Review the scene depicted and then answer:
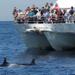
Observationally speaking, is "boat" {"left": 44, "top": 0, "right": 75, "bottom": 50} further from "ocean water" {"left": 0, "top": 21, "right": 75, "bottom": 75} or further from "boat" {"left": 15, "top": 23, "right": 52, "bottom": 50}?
"boat" {"left": 15, "top": 23, "right": 52, "bottom": 50}

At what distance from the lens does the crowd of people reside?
1778 inches

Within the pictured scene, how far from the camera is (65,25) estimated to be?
44938mm

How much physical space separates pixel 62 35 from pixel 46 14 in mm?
1824

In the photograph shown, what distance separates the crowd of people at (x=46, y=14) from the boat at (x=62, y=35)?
0.41 metres

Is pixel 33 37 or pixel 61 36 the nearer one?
pixel 61 36

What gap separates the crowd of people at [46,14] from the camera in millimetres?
45156

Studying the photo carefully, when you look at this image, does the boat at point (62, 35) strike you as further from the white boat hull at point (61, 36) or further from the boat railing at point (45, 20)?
the boat railing at point (45, 20)

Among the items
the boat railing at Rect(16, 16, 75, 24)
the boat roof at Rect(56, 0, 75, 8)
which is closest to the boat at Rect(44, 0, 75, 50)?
the boat roof at Rect(56, 0, 75, 8)

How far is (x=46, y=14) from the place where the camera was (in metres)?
46.3

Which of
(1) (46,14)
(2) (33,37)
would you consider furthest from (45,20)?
(2) (33,37)

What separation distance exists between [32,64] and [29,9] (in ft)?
24.4

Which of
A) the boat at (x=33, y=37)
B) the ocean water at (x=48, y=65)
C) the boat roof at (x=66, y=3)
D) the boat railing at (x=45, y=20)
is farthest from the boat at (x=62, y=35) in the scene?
the boat at (x=33, y=37)

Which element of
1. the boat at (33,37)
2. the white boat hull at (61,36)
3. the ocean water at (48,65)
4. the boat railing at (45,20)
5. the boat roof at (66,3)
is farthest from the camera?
the boat roof at (66,3)

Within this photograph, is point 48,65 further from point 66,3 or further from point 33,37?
point 66,3
